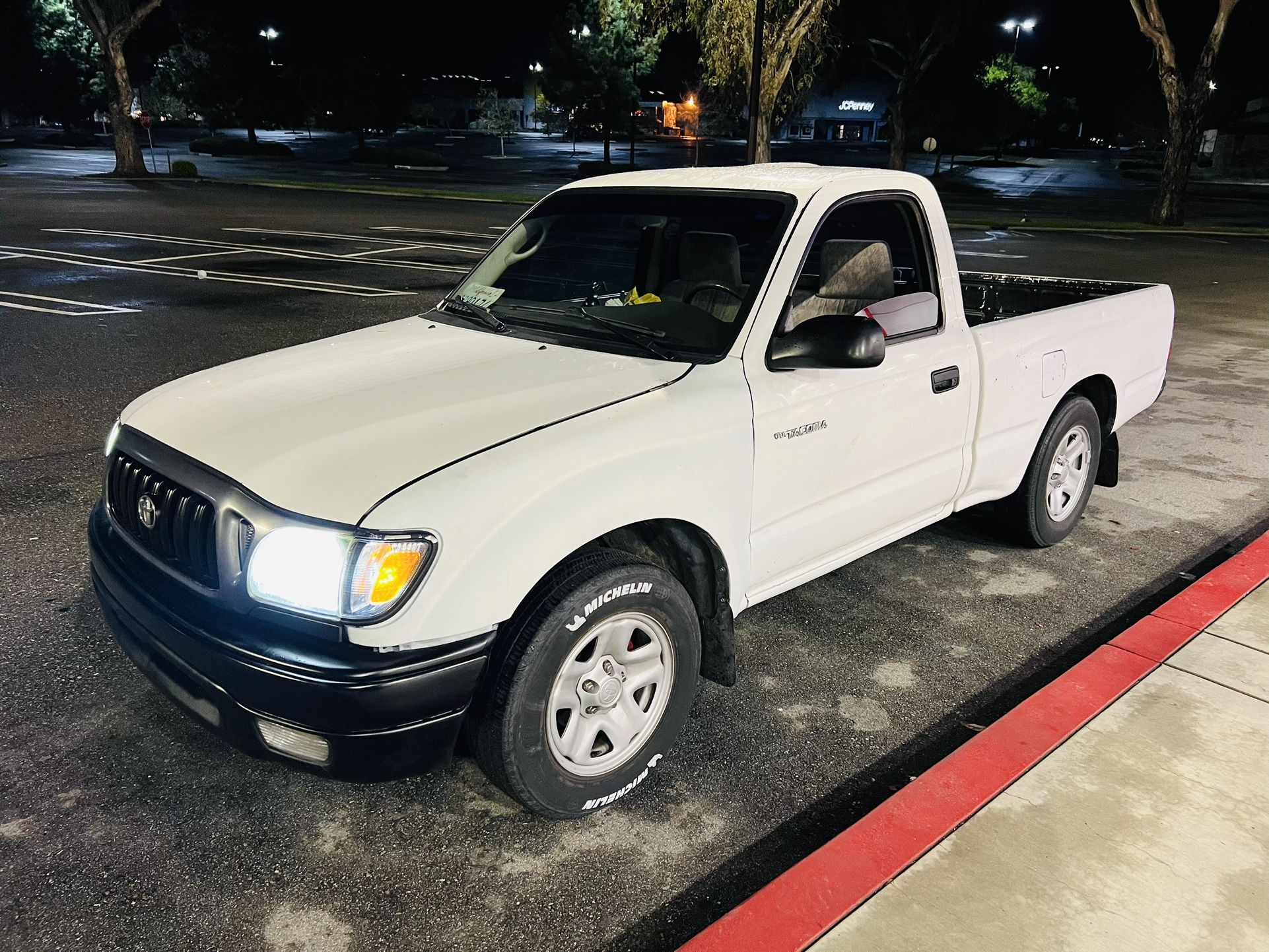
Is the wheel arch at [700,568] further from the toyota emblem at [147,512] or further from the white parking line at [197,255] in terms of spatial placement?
the white parking line at [197,255]

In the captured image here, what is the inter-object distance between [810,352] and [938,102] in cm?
4875

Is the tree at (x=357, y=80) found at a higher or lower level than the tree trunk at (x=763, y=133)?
higher

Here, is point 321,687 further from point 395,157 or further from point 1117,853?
point 395,157

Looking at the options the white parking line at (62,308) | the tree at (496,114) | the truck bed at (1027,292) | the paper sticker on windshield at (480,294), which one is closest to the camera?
the paper sticker on windshield at (480,294)

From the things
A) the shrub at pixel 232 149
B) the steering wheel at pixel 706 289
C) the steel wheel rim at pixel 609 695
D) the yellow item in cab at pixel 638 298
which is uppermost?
the shrub at pixel 232 149

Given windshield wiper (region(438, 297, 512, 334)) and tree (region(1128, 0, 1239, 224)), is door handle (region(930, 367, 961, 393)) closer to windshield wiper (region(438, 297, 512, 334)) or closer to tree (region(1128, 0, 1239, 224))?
windshield wiper (region(438, 297, 512, 334))

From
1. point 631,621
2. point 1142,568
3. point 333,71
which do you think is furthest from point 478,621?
point 333,71

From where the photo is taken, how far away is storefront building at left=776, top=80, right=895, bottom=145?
9581 centimetres

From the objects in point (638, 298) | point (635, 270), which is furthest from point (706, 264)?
point (635, 270)

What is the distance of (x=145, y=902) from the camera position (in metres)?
2.58

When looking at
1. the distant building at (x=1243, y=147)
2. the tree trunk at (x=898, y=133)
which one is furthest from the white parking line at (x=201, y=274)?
the distant building at (x=1243, y=147)

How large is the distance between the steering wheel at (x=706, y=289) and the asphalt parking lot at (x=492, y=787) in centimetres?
140

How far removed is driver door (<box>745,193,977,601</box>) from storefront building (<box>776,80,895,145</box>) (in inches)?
3688

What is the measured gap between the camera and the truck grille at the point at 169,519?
8.68ft
